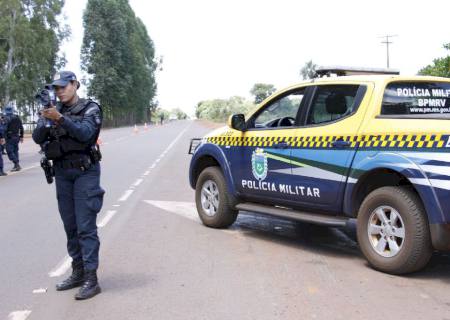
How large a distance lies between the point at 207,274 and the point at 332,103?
231 centimetres

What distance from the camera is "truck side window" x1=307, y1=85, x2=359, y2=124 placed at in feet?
20.1

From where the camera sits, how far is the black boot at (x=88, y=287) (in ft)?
16.0

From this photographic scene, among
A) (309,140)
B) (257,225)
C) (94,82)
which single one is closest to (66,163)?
(309,140)

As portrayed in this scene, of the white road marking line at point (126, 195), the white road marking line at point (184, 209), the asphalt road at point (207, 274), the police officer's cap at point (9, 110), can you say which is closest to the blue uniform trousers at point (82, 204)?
the asphalt road at point (207, 274)

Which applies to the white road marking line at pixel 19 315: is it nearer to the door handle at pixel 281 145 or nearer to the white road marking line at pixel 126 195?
the door handle at pixel 281 145

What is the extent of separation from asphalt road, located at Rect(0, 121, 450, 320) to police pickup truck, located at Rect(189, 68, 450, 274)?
1.42 feet

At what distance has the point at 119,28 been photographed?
3019 inches

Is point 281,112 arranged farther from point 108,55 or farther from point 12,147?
point 108,55

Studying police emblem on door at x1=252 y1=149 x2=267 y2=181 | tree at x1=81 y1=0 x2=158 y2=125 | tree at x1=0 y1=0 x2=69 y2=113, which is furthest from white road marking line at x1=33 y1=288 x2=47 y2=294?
tree at x1=81 y1=0 x2=158 y2=125

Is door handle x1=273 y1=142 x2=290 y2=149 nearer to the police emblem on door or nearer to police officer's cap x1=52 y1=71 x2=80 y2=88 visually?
the police emblem on door

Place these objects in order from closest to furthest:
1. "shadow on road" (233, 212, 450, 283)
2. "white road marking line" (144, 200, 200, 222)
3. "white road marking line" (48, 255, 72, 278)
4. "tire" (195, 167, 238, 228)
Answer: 1. "white road marking line" (48, 255, 72, 278)
2. "shadow on road" (233, 212, 450, 283)
3. "tire" (195, 167, 238, 228)
4. "white road marking line" (144, 200, 200, 222)

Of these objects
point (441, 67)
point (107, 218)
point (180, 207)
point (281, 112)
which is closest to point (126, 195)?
point (180, 207)

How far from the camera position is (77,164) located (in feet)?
15.8

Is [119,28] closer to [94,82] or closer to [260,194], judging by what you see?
[94,82]
